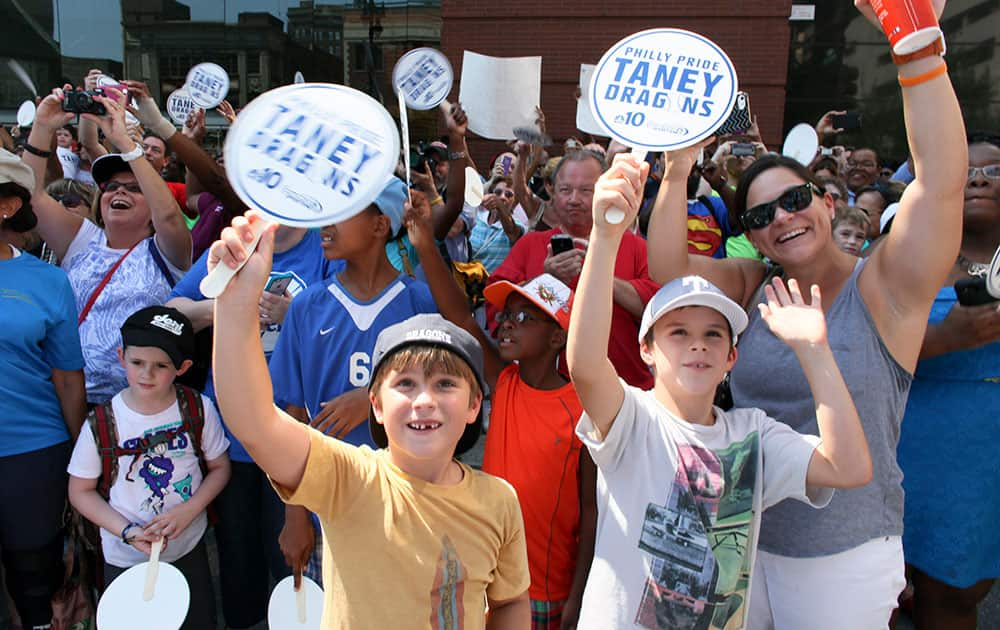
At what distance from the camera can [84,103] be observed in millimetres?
3045

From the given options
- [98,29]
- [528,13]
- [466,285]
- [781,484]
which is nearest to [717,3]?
[528,13]

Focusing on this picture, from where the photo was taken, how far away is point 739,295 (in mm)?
2285

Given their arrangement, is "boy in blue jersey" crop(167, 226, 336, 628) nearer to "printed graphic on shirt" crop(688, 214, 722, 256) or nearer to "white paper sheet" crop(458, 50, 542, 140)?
"printed graphic on shirt" crop(688, 214, 722, 256)

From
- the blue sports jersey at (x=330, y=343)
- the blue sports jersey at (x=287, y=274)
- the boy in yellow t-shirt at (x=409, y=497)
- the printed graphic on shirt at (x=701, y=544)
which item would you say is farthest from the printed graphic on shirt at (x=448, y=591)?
the blue sports jersey at (x=287, y=274)

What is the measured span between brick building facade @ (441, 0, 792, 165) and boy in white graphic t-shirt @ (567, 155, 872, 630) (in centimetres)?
969

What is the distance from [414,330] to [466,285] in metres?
1.83

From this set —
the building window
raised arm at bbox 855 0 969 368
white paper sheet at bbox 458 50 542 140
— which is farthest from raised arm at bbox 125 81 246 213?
the building window

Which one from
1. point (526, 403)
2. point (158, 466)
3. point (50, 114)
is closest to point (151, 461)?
point (158, 466)

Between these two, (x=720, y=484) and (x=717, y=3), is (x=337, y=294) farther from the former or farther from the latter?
(x=717, y=3)

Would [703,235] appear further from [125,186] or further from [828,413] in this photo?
[125,186]

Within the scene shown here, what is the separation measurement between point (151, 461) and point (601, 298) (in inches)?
75.5

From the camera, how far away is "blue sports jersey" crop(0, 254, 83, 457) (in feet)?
8.77

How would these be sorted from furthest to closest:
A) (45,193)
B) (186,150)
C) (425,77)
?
(425,77) → (186,150) → (45,193)

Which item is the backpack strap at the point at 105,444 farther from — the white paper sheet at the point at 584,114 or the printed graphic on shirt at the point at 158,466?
the white paper sheet at the point at 584,114
